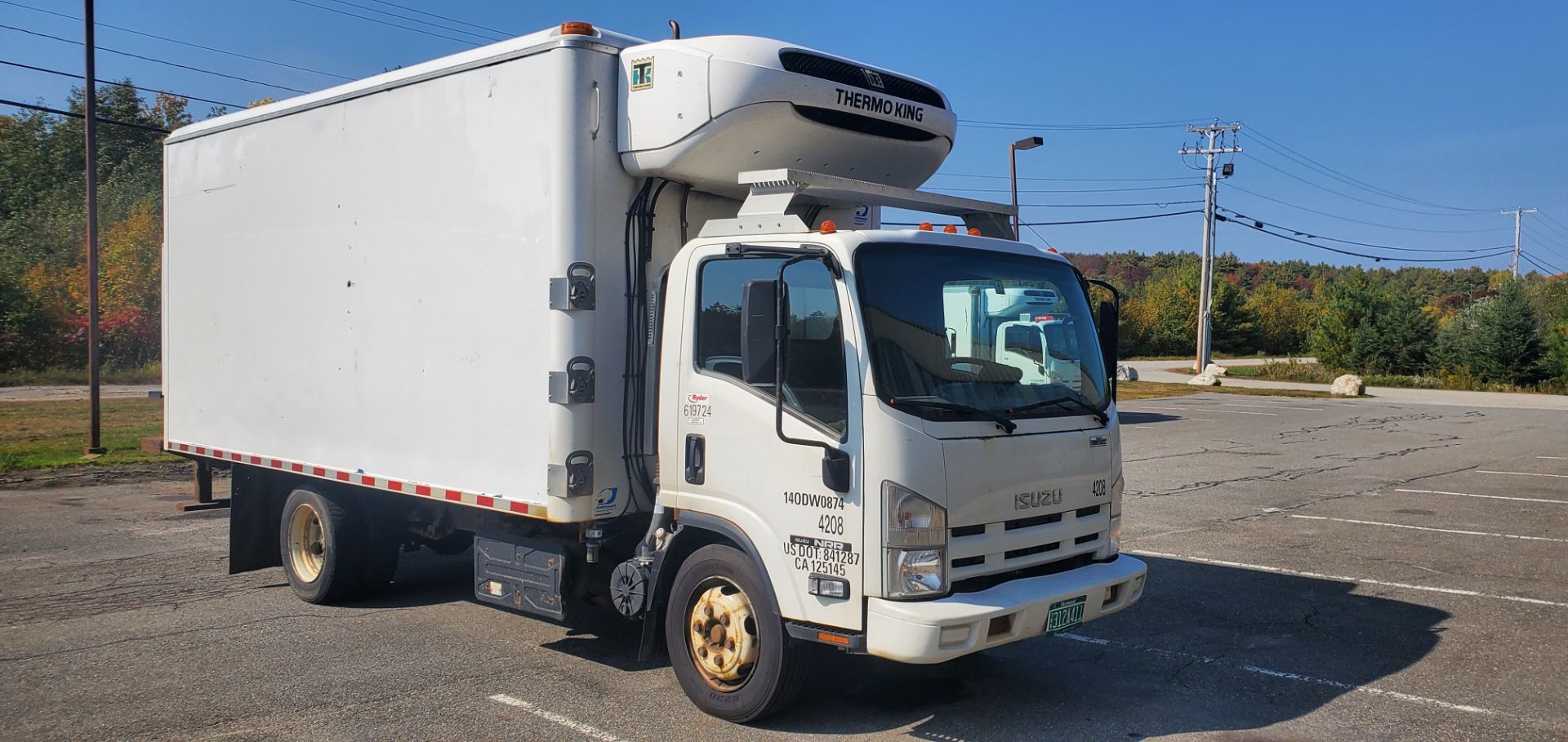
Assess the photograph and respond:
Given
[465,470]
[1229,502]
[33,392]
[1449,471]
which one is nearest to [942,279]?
[465,470]

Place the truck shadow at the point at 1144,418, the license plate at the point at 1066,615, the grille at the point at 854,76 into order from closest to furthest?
1. the license plate at the point at 1066,615
2. the grille at the point at 854,76
3. the truck shadow at the point at 1144,418

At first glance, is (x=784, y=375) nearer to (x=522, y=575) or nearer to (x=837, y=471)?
(x=837, y=471)

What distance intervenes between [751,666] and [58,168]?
5035 centimetres

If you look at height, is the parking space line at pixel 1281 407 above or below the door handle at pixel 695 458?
below

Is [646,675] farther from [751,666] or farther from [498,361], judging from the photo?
[498,361]

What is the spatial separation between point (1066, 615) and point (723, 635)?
5.37 ft

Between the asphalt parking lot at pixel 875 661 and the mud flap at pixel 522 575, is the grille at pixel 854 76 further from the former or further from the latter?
the asphalt parking lot at pixel 875 661

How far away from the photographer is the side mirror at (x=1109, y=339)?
604 cm

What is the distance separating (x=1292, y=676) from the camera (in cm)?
639

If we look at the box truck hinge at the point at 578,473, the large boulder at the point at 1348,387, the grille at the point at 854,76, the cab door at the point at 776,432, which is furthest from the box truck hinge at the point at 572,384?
the large boulder at the point at 1348,387

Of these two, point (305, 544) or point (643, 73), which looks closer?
point (643, 73)

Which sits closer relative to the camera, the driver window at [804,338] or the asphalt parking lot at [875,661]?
the driver window at [804,338]

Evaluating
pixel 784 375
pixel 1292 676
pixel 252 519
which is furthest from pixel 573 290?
pixel 1292 676

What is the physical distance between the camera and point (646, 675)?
20.7 ft
